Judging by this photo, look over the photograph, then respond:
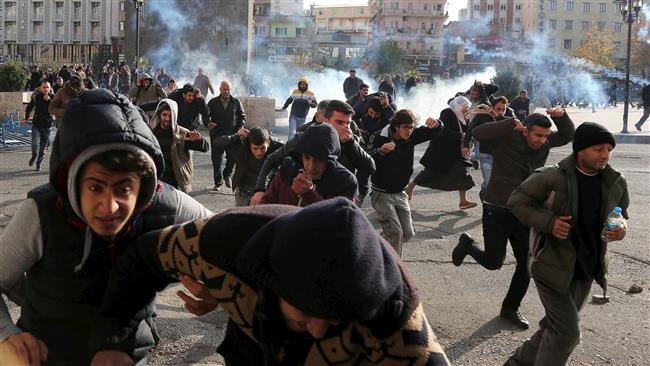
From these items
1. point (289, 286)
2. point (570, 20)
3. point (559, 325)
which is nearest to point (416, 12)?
point (570, 20)

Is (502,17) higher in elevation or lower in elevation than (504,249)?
higher

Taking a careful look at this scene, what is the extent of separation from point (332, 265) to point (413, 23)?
5132 inches

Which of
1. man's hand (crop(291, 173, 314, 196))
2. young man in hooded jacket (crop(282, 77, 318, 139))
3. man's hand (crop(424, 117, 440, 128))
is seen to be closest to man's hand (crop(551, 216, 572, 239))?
man's hand (crop(291, 173, 314, 196))

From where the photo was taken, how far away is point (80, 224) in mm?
2301

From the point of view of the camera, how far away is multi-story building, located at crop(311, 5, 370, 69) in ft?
305

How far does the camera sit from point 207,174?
12945 millimetres

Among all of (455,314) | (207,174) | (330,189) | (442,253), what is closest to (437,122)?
(442,253)

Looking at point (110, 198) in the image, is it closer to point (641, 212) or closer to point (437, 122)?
point (437, 122)

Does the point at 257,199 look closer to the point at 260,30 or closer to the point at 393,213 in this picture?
the point at 393,213

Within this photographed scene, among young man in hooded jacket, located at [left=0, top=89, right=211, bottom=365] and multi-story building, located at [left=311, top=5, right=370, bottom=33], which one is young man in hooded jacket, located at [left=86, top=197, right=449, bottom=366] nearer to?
young man in hooded jacket, located at [left=0, top=89, right=211, bottom=365]

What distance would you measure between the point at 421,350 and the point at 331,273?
0.38 m

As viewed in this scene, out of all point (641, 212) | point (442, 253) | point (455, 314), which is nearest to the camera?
point (455, 314)

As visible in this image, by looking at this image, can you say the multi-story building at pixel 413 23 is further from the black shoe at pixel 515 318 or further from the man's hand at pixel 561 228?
the man's hand at pixel 561 228

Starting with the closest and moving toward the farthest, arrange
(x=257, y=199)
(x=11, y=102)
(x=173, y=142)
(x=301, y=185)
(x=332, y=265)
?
1. (x=332, y=265)
2. (x=301, y=185)
3. (x=257, y=199)
4. (x=173, y=142)
5. (x=11, y=102)
